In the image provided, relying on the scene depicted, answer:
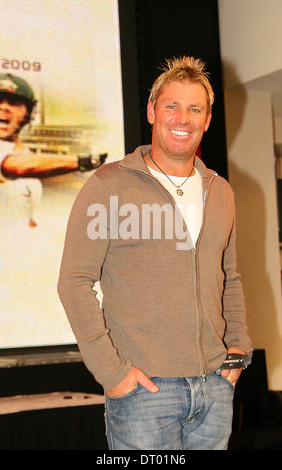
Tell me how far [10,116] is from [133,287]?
73.3 inches

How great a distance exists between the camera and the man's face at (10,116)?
298cm

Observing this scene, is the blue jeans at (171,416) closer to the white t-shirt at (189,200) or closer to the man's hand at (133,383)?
the man's hand at (133,383)

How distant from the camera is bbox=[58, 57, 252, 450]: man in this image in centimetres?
138

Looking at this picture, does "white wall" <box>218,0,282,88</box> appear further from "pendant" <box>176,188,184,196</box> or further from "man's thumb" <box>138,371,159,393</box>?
"man's thumb" <box>138,371,159,393</box>

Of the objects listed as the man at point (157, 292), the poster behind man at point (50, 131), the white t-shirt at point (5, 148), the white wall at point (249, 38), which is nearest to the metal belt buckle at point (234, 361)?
the man at point (157, 292)

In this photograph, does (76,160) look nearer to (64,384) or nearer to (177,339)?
(64,384)

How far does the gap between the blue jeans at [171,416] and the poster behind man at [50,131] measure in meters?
1.57

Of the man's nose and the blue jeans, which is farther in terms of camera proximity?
the man's nose

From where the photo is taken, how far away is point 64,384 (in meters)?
3.03

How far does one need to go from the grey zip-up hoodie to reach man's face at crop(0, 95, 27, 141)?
5.27ft

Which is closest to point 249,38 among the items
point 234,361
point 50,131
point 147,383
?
point 50,131

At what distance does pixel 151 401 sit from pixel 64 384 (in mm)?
1751

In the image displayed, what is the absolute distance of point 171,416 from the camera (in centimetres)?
138

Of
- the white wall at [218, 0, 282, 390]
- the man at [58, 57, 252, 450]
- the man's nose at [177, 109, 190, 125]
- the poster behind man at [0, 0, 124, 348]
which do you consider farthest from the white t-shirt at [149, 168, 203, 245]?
the white wall at [218, 0, 282, 390]
